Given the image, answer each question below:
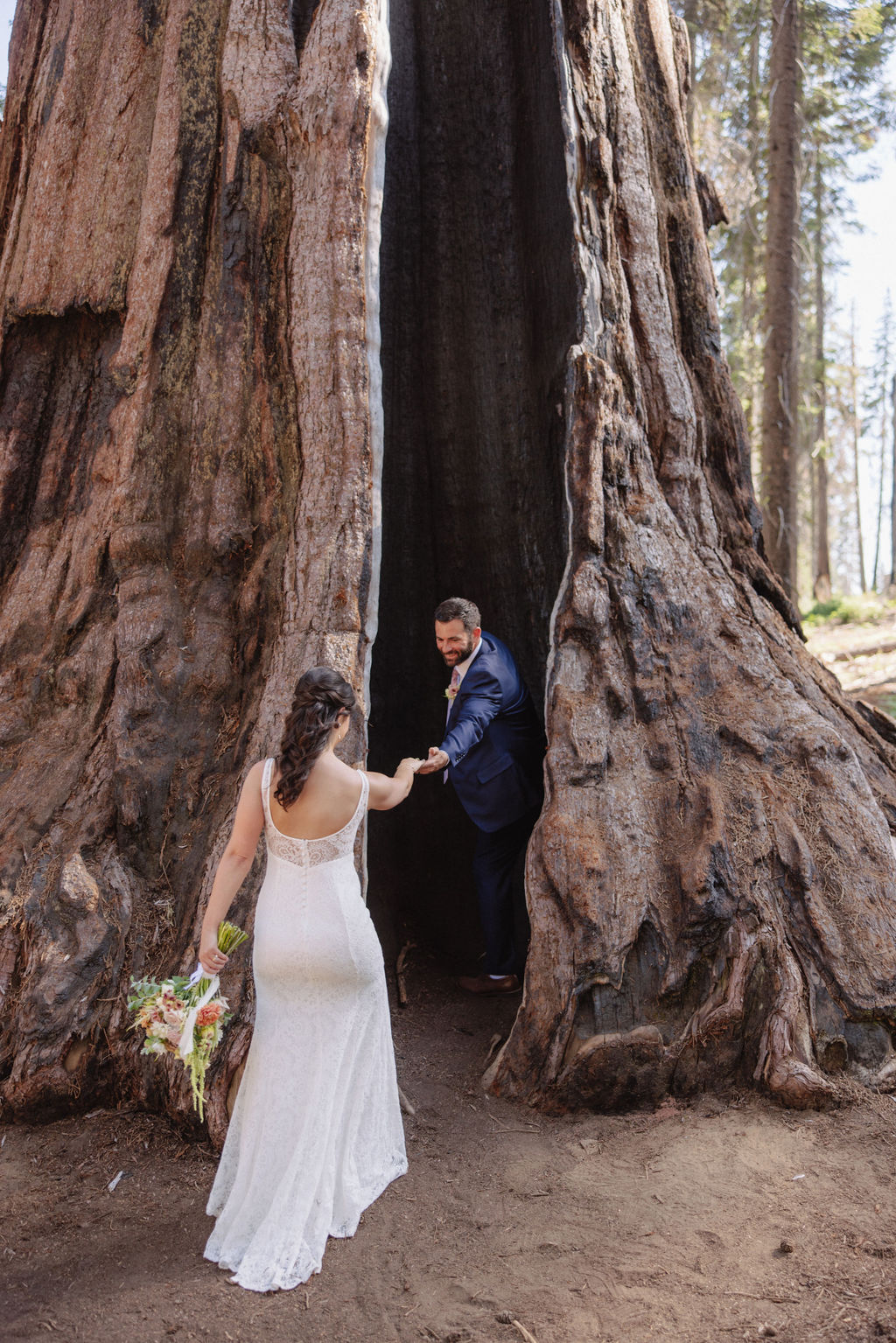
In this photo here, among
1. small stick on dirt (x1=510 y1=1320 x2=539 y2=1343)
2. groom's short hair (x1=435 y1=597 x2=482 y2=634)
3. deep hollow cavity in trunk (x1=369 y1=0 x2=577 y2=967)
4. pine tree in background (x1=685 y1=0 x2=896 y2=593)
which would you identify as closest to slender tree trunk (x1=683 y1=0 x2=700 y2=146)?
pine tree in background (x1=685 y1=0 x2=896 y2=593)

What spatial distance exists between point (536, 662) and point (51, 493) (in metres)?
3.11

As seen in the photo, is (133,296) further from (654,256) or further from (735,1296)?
(735,1296)

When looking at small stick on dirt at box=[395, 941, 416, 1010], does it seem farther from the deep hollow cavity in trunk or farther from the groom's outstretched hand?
the groom's outstretched hand

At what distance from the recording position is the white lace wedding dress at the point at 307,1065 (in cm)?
305

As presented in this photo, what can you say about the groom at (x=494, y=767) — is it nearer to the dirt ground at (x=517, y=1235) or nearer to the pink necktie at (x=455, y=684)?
the pink necktie at (x=455, y=684)

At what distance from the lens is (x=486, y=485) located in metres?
6.12

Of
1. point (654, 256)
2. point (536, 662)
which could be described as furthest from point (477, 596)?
point (654, 256)

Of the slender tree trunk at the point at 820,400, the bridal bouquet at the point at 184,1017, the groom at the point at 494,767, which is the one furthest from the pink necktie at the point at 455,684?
the slender tree trunk at the point at 820,400

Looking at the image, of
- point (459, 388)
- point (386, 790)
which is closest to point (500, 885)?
point (386, 790)

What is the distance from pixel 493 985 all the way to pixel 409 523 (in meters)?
2.88

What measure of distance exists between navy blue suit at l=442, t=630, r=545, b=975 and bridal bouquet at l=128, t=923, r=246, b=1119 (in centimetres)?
191

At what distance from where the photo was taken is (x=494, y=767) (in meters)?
5.03

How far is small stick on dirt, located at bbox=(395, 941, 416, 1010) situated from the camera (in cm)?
527

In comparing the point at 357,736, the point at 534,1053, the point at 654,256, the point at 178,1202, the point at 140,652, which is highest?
the point at 654,256
